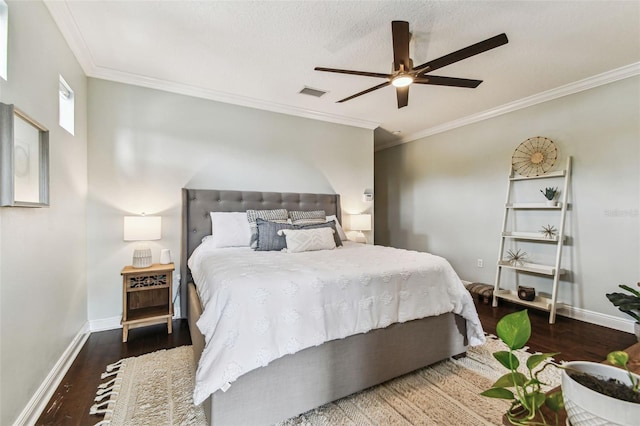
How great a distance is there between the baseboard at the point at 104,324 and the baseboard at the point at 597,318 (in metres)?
5.05

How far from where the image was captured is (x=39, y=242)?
6.00 ft

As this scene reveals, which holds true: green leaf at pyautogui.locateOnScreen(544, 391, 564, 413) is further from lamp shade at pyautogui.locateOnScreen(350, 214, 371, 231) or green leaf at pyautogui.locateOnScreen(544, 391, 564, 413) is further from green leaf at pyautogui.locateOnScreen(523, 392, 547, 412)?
lamp shade at pyautogui.locateOnScreen(350, 214, 371, 231)

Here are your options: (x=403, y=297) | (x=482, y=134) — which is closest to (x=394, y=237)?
(x=482, y=134)

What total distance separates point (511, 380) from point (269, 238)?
95.4 inches

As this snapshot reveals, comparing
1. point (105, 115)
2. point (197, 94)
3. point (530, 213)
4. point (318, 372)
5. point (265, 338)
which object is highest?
point (197, 94)

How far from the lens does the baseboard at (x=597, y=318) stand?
2.98m

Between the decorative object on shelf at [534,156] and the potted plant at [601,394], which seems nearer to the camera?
the potted plant at [601,394]

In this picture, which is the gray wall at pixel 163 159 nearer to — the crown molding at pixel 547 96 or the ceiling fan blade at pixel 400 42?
the ceiling fan blade at pixel 400 42

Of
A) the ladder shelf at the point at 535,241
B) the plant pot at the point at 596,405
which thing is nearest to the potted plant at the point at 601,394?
the plant pot at the point at 596,405

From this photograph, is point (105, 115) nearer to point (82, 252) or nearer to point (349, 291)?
point (82, 252)

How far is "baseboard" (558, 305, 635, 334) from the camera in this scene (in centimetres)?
298

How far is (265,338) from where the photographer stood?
1.52 metres

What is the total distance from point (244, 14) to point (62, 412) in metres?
2.91

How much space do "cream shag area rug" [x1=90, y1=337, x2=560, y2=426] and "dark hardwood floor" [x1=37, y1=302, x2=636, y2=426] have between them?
18 cm
